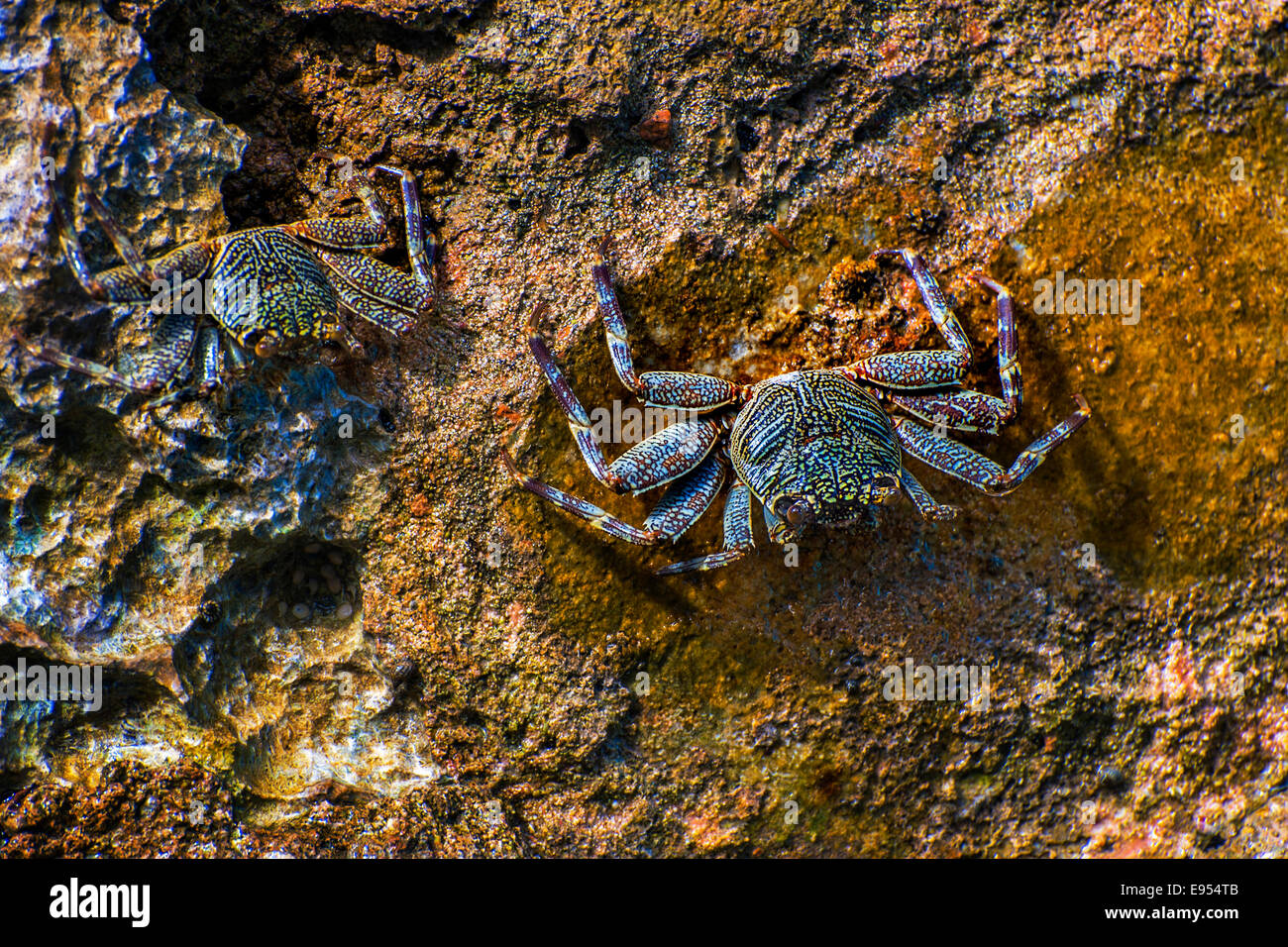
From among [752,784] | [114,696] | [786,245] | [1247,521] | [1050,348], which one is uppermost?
[786,245]

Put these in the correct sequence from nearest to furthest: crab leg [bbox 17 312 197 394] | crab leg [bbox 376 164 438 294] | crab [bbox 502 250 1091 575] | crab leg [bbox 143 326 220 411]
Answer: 1. crab leg [bbox 17 312 197 394]
2. crab leg [bbox 143 326 220 411]
3. crab [bbox 502 250 1091 575]
4. crab leg [bbox 376 164 438 294]

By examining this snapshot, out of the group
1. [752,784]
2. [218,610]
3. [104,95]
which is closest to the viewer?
[104,95]

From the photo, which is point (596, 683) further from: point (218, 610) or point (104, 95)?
point (104, 95)

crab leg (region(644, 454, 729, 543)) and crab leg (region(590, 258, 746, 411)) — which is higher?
crab leg (region(590, 258, 746, 411))

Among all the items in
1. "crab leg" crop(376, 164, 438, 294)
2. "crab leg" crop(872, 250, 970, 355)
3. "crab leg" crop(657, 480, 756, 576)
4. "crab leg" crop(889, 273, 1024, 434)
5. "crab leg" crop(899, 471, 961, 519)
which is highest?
"crab leg" crop(376, 164, 438, 294)

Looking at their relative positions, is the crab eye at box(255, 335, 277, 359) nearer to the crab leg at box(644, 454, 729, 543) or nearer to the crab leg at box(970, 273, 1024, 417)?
the crab leg at box(644, 454, 729, 543)

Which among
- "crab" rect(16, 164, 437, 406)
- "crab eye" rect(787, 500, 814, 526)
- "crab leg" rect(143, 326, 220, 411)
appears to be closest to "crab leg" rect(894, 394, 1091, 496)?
"crab eye" rect(787, 500, 814, 526)

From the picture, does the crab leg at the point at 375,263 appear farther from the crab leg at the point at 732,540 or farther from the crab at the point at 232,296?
the crab leg at the point at 732,540

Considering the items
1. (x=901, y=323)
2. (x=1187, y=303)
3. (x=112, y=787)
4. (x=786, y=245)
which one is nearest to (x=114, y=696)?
(x=112, y=787)
